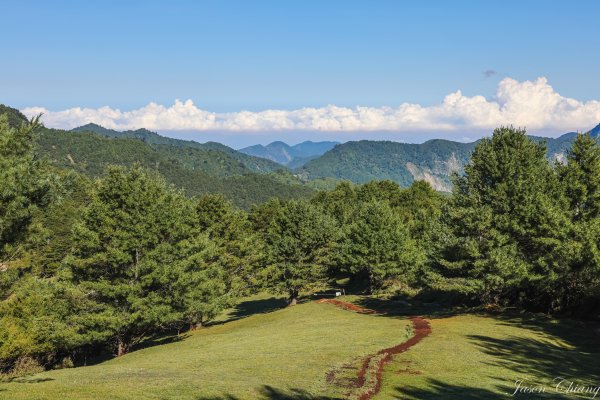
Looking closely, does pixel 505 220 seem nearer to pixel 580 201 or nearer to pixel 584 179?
pixel 580 201

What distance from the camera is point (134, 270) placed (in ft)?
133

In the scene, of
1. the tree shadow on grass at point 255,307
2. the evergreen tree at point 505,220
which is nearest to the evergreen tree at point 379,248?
the tree shadow on grass at point 255,307

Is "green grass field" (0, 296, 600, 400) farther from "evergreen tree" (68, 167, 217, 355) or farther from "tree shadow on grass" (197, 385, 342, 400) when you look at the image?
"evergreen tree" (68, 167, 217, 355)

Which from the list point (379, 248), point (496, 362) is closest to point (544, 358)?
point (496, 362)

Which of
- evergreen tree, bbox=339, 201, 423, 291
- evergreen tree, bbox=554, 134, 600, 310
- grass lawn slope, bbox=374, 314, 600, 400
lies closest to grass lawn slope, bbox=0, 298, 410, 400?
grass lawn slope, bbox=374, 314, 600, 400

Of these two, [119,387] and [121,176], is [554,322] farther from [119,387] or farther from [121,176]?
[121,176]

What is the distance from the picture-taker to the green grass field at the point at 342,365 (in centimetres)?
2134

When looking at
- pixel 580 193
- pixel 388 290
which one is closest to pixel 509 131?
pixel 580 193

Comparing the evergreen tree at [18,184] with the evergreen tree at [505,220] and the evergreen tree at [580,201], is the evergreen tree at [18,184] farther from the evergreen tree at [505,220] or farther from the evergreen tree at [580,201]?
the evergreen tree at [580,201]

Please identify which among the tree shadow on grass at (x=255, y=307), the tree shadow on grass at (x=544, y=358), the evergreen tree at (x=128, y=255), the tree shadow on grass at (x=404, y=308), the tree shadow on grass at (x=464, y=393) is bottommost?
the tree shadow on grass at (x=255, y=307)

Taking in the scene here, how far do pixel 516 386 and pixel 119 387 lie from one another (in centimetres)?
1937
